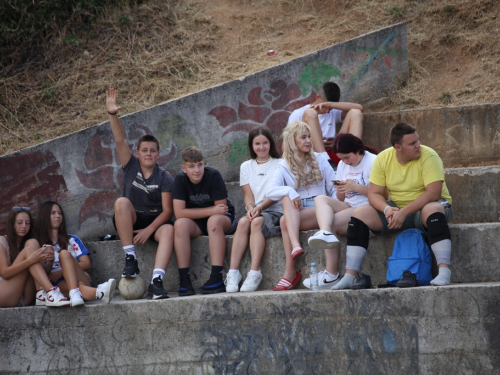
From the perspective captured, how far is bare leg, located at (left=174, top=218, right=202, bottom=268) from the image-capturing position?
21.9 ft

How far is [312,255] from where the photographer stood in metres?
6.48

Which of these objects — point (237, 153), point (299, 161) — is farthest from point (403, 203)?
point (237, 153)

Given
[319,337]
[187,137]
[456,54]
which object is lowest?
[319,337]

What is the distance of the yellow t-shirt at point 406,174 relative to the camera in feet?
19.7

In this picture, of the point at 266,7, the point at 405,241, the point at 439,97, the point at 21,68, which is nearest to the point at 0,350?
the point at 405,241

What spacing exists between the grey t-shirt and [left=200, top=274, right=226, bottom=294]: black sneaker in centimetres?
95

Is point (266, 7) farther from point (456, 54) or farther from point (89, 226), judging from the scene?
point (89, 226)

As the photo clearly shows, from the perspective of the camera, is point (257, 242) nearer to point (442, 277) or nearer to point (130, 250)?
point (130, 250)

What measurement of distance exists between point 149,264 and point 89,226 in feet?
3.81

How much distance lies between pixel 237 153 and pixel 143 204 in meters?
1.71

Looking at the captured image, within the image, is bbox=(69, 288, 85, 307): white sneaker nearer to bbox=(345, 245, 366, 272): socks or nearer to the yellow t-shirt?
bbox=(345, 245, 366, 272): socks

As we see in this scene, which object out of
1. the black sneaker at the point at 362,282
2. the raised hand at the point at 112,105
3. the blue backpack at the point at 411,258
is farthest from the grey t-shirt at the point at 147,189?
Answer: the blue backpack at the point at 411,258

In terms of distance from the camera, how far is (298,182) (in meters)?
6.75

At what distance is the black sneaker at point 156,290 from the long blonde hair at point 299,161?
1.49 meters
